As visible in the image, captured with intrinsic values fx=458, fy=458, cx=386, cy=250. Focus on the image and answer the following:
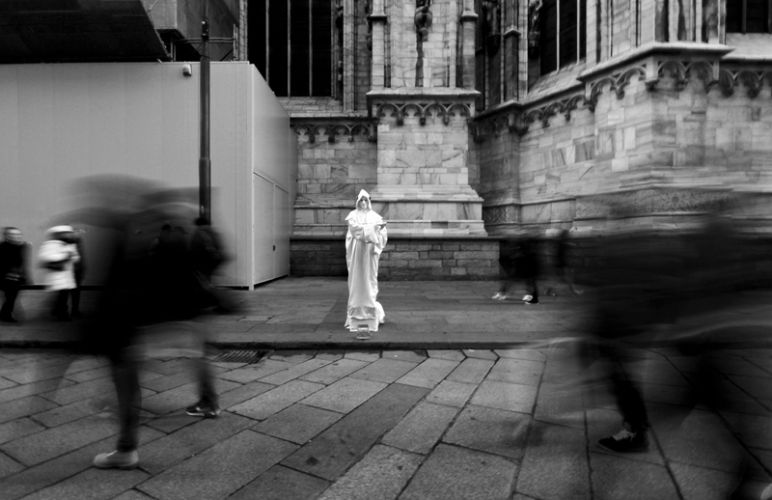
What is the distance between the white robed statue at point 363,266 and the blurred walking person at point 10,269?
16.4ft

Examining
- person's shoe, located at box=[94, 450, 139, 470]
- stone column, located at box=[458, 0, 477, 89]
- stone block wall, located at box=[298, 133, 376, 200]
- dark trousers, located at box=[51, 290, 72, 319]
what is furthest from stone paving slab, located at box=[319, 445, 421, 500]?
stone block wall, located at box=[298, 133, 376, 200]

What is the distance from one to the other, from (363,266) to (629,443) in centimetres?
386

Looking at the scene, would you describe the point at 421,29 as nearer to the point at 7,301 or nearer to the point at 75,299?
the point at 75,299

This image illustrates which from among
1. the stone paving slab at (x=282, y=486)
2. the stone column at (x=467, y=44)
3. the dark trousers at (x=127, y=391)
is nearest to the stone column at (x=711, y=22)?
the stone column at (x=467, y=44)

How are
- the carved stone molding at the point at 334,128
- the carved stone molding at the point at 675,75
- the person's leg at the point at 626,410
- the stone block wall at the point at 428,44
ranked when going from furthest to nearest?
the carved stone molding at the point at 334,128 < the stone block wall at the point at 428,44 < the carved stone molding at the point at 675,75 < the person's leg at the point at 626,410

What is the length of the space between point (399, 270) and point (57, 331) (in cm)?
776

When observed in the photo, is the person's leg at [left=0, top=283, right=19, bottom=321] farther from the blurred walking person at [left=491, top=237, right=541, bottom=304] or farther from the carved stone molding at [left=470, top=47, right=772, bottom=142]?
the carved stone molding at [left=470, top=47, right=772, bottom=142]

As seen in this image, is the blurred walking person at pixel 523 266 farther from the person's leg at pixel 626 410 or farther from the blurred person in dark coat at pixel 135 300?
the blurred person in dark coat at pixel 135 300

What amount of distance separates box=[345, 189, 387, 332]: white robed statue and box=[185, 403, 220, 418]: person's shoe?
2683 mm

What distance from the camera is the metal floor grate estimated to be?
5035 mm

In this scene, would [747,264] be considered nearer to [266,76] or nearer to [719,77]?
[719,77]

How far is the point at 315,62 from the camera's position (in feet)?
51.7

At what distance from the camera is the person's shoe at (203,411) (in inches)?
132

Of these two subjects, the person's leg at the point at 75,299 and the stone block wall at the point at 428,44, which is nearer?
the person's leg at the point at 75,299
